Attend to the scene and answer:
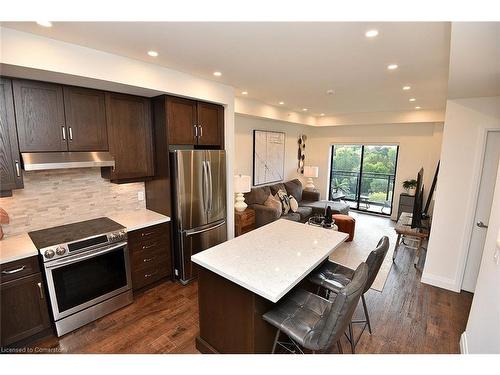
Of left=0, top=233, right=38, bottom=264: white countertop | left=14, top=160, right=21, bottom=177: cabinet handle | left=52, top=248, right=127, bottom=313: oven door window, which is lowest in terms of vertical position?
left=52, top=248, right=127, bottom=313: oven door window

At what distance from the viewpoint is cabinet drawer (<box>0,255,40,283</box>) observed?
196cm

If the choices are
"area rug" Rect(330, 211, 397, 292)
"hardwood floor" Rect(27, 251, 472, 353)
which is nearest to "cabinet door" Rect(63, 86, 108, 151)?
"hardwood floor" Rect(27, 251, 472, 353)

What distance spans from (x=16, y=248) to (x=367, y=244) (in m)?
5.01

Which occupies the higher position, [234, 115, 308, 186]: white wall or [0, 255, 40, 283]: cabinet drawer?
[234, 115, 308, 186]: white wall

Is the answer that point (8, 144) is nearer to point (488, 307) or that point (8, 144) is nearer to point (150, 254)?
point (150, 254)

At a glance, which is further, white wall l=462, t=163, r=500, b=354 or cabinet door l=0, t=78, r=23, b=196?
cabinet door l=0, t=78, r=23, b=196

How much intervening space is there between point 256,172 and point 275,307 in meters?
3.86

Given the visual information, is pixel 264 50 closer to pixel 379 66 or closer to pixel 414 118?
pixel 379 66

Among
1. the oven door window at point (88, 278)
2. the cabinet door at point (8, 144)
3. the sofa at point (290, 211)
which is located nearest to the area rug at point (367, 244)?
the sofa at point (290, 211)

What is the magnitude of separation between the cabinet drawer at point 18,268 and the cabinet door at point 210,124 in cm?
211

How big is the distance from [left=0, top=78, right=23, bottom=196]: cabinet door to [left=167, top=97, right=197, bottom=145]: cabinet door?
4.50 feet

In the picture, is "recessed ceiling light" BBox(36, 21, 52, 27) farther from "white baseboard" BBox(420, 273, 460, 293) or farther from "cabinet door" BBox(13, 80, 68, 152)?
"white baseboard" BBox(420, 273, 460, 293)

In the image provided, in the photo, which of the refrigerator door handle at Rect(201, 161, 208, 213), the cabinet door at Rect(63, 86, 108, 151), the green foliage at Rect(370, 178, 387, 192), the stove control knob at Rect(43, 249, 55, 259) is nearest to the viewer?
the stove control knob at Rect(43, 249, 55, 259)
